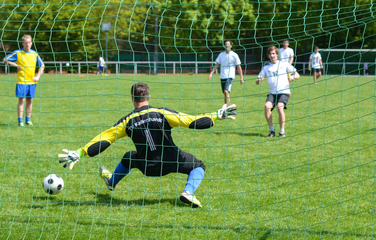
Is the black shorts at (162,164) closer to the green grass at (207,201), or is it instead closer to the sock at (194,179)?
the sock at (194,179)

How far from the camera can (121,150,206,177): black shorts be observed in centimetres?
352

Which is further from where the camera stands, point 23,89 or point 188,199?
point 23,89

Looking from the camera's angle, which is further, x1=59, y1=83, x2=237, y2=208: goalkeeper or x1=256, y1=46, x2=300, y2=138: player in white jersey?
x1=256, y1=46, x2=300, y2=138: player in white jersey

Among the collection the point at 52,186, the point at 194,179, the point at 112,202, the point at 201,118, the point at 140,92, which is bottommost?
the point at 112,202

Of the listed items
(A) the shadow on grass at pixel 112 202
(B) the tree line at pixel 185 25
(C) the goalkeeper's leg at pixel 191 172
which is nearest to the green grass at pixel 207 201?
(A) the shadow on grass at pixel 112 202

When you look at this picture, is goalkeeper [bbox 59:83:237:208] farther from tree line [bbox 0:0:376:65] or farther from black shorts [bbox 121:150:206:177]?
tree line [bbox 0:0:376:65]

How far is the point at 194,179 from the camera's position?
141 inches

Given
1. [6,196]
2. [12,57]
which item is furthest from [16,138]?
[6,196]

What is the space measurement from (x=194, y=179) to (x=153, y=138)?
560 mm

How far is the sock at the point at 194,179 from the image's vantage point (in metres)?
3.54

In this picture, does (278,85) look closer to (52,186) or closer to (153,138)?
(153,138)

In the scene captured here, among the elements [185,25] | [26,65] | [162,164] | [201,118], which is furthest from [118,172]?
[185,25]

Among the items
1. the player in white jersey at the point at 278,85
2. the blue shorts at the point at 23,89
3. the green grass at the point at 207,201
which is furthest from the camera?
the blue shorts at the point at 23,89

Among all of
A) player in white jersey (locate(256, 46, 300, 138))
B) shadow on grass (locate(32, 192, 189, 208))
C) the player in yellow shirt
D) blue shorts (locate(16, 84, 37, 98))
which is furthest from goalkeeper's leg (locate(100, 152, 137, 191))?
blue shorts (locate(16, 84, 37, 98))
